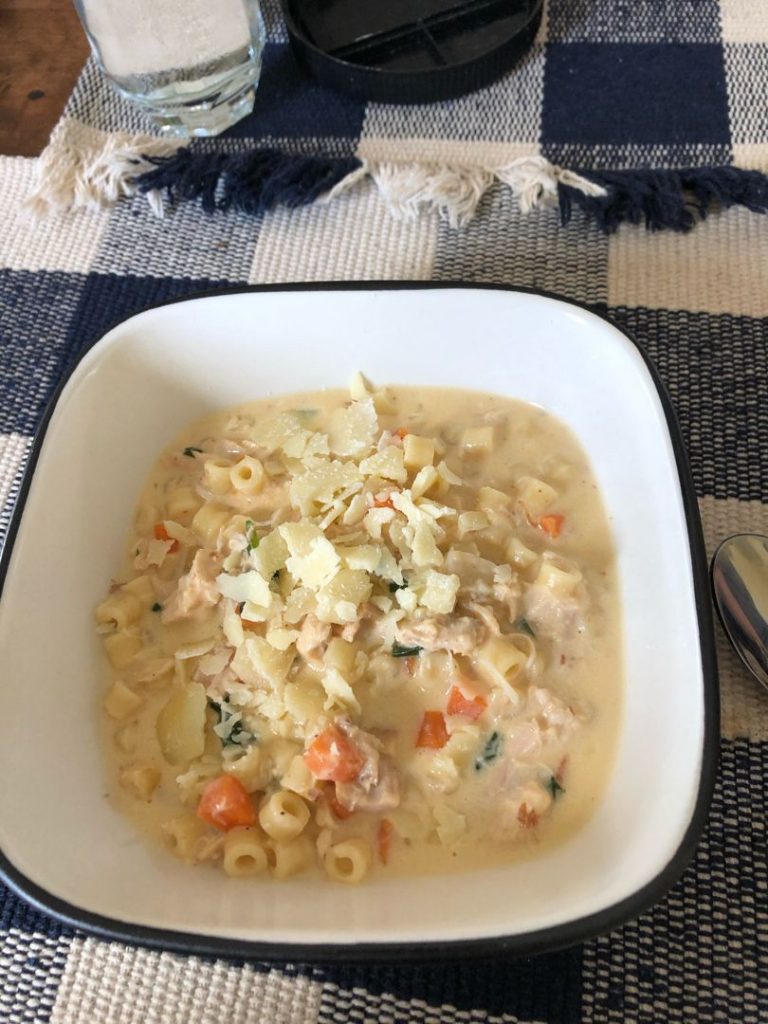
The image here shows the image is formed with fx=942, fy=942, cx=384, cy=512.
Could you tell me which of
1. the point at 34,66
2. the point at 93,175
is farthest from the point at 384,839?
the point at 34,66

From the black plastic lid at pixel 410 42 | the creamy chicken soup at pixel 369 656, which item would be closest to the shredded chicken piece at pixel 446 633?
the creamy chicken soup at pixel 369 656

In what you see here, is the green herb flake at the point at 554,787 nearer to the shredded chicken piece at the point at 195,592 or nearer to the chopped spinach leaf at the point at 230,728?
the chopped spinach leaf at the point at 230,728

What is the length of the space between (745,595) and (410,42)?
1218mm

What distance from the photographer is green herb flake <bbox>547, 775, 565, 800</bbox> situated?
3.38ft

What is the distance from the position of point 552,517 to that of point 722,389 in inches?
15.2

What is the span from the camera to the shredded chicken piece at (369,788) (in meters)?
1.03

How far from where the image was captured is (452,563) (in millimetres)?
1137

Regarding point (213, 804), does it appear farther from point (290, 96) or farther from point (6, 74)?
point (6, 74)

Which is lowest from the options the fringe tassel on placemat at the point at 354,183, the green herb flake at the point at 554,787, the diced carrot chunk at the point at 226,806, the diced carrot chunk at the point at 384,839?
the green herb flake at the point at 554,787

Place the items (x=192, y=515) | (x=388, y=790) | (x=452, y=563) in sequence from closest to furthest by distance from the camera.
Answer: (x=388, y=790), (x=452, y=563), (x=192, y=515)

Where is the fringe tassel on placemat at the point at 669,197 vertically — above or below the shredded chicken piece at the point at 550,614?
above

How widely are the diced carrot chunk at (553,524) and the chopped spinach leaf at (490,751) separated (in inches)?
10.9

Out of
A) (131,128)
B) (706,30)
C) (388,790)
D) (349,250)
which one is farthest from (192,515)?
(706,30)

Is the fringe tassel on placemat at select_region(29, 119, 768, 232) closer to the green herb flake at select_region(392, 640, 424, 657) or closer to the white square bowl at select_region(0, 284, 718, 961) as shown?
the white square bowl at select_region(0, 284, 718, 961)
